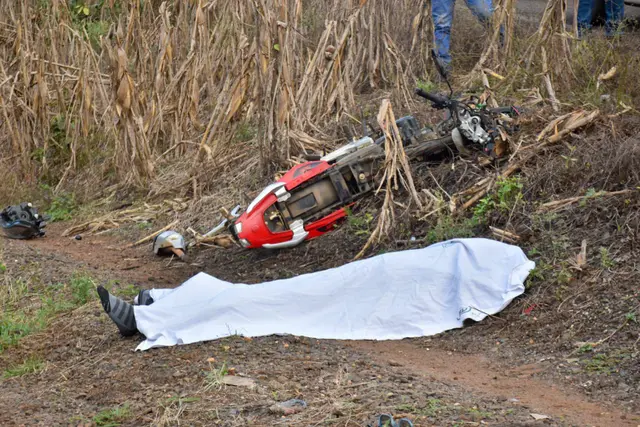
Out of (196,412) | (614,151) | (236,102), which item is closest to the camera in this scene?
(196,412)

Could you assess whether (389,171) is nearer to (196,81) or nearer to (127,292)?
(127,292)

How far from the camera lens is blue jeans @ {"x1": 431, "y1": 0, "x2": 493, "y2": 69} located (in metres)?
9.48

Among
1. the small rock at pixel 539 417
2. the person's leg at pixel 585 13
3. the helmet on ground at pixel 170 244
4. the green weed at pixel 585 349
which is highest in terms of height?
the person's leg at pixel 585 13

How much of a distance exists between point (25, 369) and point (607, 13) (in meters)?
7.00

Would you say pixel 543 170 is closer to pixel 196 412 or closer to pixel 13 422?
pixel 196 412

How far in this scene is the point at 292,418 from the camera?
4281 millimetres

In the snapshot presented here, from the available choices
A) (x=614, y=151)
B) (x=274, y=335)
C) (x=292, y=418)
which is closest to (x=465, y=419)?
(x=292, y=418)

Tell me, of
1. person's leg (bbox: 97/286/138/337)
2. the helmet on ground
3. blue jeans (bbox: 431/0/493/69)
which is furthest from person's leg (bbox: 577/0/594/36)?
person's leg (bbox: 97/286/138/337)

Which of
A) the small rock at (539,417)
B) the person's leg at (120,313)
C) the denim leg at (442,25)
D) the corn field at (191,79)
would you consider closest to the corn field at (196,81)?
the corn field at (191,79)

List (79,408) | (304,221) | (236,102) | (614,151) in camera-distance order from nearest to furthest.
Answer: (79,408) < (614,151) < (304,221) < (236,102)

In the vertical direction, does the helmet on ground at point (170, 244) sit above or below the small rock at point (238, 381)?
below

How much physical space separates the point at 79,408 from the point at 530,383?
2386mm

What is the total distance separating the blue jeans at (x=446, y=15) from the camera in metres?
9.48

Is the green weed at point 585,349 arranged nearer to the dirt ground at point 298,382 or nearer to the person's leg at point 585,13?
the dirt ground at point 298,382
